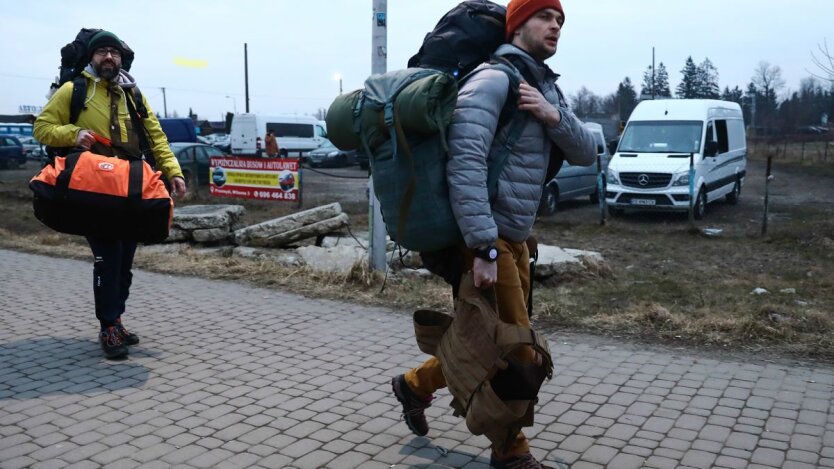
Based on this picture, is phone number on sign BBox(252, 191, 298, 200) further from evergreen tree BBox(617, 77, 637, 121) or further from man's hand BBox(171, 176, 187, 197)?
evergreen tree BBox(617, 77, 637, 121)

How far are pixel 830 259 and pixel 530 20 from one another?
25.5 feet

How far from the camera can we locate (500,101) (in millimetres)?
3293

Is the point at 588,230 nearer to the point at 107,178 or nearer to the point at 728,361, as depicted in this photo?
the point at 728,361

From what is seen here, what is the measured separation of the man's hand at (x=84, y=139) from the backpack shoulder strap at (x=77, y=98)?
14cm

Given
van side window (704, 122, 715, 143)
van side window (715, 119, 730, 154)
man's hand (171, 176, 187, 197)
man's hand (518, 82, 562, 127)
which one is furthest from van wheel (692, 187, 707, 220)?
man's hand (518, 82, 562, 127)

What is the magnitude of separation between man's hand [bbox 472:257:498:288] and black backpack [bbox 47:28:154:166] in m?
3.14

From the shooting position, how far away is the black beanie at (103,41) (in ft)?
16.9

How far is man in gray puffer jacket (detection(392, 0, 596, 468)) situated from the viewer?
3.20 m

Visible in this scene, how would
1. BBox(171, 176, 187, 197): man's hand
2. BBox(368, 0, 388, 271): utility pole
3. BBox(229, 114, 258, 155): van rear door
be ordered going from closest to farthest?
BBox(171, 176, 187, 197): man's hand → BBox(368, 0, 388, 271): utility pole → BBox(229, 114, 258, 155): van rear door

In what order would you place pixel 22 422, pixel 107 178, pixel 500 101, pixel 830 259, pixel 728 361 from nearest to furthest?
pixel 500 101, pixel 22 422, pixel 107 178, pixel 728 361, pixel 830 259

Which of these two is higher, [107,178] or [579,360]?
[107,178]

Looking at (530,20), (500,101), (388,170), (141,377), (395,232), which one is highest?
(530,20)

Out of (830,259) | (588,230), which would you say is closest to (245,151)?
(588,230)

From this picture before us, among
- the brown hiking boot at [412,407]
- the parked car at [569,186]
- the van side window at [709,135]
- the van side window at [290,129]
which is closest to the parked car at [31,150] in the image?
the van side window at [290,129]
